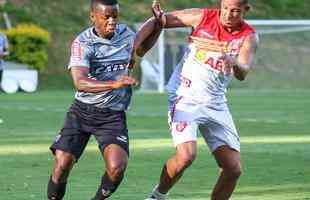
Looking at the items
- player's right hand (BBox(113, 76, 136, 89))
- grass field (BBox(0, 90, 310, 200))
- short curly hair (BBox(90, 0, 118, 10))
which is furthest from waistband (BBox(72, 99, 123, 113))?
grass field (BBox(0, 90, 310, 200))

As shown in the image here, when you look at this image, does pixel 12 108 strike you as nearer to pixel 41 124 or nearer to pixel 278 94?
pixel 41 124

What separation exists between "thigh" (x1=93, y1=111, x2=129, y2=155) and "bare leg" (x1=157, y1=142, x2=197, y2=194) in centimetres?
42

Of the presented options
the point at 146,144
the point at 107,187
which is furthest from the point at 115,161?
the point at 146,144

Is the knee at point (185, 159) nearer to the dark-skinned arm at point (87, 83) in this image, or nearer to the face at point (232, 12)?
the dark-skinned arm at point (87, 83)

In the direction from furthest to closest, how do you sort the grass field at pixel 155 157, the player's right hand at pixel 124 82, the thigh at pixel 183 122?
the grass field at pixel 155 157, the thigh at pixel 183 122, the player's right hand at pixel 124 82

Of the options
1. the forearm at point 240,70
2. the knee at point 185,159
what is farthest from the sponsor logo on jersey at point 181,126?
the forearm at point 240,70

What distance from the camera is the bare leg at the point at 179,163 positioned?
1033 centimetres

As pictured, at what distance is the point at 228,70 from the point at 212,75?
22cm

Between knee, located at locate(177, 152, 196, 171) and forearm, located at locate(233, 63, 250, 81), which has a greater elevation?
forearm, located at locate(233, 63, 250, 81)

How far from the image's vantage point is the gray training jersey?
1030cm

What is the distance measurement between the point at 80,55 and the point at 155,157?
5.81m

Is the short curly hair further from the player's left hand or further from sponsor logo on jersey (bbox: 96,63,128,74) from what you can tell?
the player's left hand

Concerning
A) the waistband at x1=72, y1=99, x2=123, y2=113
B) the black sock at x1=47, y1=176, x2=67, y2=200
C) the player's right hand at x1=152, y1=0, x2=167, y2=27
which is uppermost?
the player's right hand at x1=152, y1=0, x2=167, y2=27

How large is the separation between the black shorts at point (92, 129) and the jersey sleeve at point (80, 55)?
1.58ft
